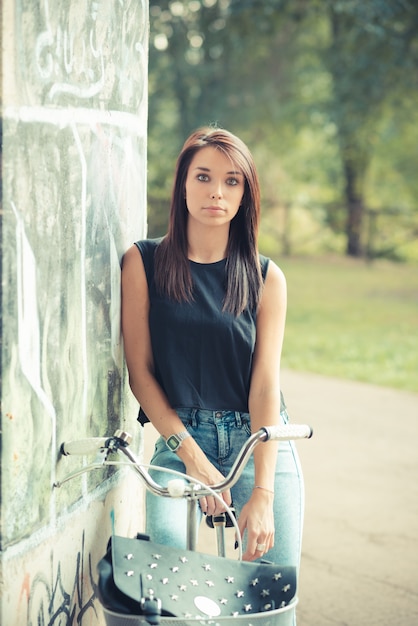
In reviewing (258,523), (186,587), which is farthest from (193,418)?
(186,587)

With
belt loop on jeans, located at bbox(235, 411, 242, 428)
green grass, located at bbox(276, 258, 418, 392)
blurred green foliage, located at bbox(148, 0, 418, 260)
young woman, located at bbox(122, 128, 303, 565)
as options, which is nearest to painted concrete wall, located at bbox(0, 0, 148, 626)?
young woman, located at bbox(122, 128, 303, 565)

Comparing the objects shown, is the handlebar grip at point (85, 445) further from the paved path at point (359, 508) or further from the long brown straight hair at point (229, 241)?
the paved path at point (359, 508)

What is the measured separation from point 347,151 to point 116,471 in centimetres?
1992

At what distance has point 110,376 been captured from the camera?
2.78 m

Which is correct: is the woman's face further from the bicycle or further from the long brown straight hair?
the bicycle

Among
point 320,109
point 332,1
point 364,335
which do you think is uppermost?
point 332,1

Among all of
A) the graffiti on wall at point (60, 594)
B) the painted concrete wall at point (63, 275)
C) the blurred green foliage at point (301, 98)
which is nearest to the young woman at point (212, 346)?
the painted concrete wall at point (63, 275)

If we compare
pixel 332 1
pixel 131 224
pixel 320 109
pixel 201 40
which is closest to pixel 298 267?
pixel 320 109

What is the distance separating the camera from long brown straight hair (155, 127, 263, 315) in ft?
→ 9.20

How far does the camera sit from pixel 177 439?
107 inches

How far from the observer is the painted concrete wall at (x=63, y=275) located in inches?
84.2

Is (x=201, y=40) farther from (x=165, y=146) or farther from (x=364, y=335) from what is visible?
(x=364, y=335)

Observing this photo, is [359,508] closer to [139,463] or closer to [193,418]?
[193,418]

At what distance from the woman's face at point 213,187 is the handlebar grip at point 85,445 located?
84 centimetres
